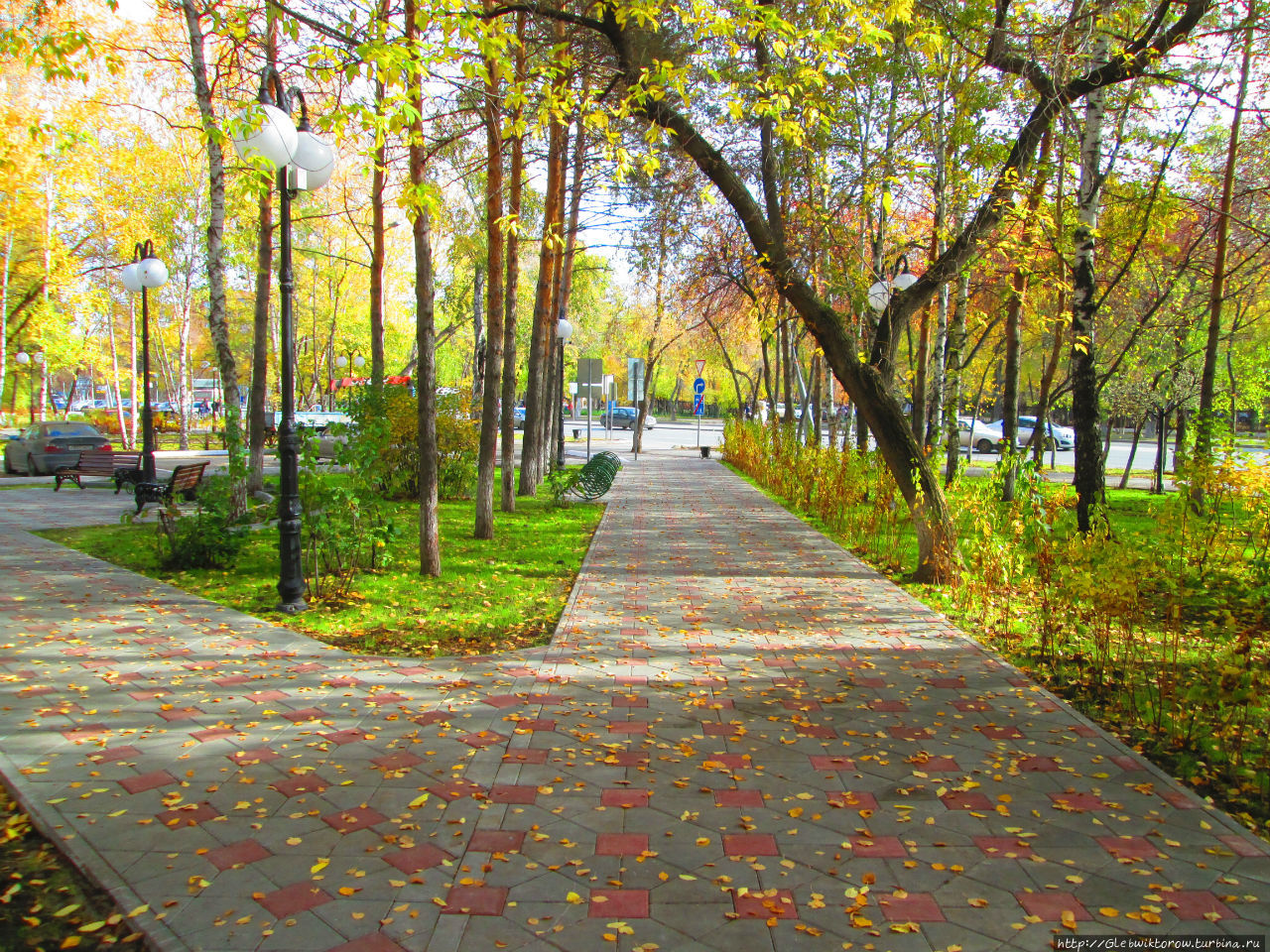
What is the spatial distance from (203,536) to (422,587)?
8.44 feet

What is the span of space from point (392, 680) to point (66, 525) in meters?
9.14

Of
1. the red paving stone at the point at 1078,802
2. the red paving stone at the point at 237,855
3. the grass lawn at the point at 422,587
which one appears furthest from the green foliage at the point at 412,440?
the red paving stone at the point at 1078,802

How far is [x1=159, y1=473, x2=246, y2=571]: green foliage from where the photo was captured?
852cm

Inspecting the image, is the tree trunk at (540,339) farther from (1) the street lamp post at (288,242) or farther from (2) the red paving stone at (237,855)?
(2) the red paving stone at (237,855)

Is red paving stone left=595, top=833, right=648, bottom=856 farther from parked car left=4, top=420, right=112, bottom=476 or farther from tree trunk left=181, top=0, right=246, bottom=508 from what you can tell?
parked car left=4, top=420, right=112, bottom=476

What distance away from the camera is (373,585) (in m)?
7.94

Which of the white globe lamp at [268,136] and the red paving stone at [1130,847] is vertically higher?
the white globe lamp at [268,136]

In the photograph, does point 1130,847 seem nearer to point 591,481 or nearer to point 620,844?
point 620,844

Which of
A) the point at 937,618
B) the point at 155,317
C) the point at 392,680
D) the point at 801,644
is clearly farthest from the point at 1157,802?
the point at 155,317

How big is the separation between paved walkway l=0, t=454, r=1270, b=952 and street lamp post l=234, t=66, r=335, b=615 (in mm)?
651

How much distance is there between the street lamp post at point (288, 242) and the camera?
21.2 ft

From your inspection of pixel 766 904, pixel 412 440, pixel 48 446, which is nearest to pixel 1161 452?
pixel 412 440

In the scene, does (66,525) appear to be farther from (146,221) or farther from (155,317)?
(155,317)

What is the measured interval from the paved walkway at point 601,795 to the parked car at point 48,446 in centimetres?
1646
